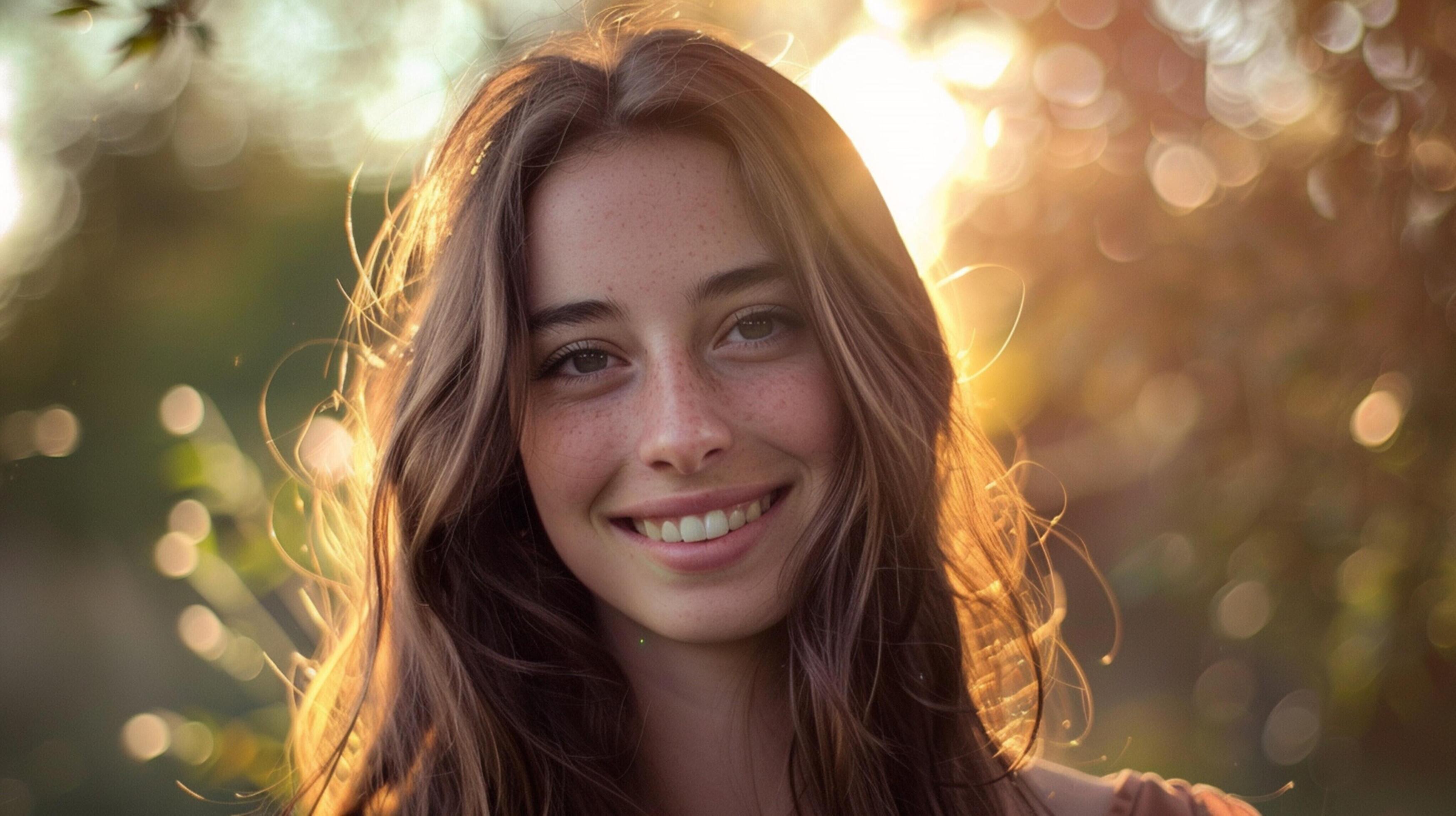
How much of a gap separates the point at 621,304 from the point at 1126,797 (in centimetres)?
137

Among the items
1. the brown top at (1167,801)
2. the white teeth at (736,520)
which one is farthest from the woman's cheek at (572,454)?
the brown top at (1167,801)

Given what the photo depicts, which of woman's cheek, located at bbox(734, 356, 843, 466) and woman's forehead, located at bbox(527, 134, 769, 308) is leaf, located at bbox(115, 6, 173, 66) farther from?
woman's cheek, located at bbox(734, 356, 843, 466)

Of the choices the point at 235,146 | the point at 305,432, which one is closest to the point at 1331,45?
the point at 305,432

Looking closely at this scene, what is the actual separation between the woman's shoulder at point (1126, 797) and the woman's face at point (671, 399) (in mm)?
717

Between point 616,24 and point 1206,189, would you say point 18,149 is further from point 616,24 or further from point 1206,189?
point 1206,189

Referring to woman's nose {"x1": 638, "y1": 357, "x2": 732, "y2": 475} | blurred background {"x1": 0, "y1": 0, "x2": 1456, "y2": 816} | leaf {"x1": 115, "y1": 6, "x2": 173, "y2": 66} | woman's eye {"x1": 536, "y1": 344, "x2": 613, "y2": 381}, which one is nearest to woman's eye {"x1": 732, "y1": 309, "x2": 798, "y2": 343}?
woman's nose {"x1": 638, "y1": 357, "x2": 732, "y2": 475}

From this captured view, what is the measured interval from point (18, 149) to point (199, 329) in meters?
1.17

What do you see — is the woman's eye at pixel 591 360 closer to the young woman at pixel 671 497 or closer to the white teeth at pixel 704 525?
the young woman at pixel 671 497

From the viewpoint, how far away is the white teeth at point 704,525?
1877 mm

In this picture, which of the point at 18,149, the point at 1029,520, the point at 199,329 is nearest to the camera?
the point at 1029,520

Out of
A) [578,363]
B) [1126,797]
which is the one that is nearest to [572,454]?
[578,363]

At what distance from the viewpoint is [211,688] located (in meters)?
4.42

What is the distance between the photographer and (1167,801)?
2.16 metres

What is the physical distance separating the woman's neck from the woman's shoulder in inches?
21.2
